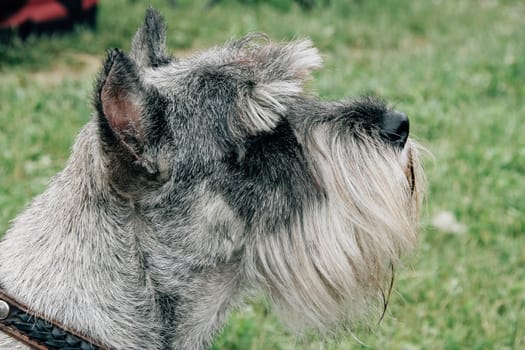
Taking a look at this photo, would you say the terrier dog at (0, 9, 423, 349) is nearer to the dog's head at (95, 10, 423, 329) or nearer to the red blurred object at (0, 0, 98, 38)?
the dog's head at (95, 10, 423, 329)

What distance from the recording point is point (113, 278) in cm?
290

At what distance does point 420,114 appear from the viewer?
7.41 metres

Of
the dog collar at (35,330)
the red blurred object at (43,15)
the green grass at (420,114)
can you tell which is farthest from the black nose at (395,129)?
the red blurred object at (43,15)

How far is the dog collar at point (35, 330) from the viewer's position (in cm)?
275

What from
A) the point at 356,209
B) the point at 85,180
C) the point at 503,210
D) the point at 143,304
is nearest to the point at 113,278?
the point at 143,304

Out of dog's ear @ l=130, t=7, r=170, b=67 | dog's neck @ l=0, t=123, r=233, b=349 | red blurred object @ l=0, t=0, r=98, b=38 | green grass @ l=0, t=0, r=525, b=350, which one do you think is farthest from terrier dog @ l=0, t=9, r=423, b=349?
red blurred object @ l=0, t=0, r=98, b=38

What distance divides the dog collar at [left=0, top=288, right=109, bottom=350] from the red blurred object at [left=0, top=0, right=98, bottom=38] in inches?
258

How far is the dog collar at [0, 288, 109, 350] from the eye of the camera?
Result: 2.75 metres

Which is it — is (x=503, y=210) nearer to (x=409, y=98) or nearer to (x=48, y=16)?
(x=409, y=98)

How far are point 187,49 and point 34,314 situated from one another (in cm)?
687

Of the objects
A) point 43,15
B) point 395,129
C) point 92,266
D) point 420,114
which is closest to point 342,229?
point 395,129

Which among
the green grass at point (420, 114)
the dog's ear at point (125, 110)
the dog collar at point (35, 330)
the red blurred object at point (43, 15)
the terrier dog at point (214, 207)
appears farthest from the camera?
the red blurred object at point (43, 15)

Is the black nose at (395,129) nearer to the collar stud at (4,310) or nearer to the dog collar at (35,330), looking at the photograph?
the dog collar at (35,330)

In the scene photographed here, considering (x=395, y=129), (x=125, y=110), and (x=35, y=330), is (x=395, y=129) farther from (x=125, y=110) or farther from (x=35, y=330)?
(x=35, y=330)
